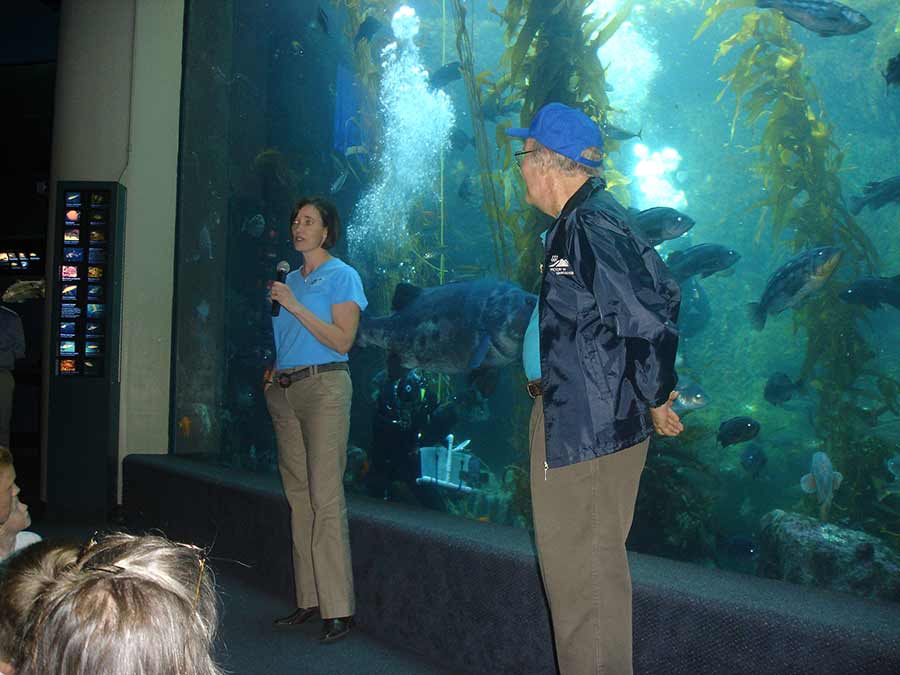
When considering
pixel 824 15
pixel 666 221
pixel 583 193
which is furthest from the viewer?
pixel 666 221

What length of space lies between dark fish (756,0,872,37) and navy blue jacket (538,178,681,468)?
9.36 feet

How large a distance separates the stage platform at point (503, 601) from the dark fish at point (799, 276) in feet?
6.60

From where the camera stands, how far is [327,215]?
3.28m

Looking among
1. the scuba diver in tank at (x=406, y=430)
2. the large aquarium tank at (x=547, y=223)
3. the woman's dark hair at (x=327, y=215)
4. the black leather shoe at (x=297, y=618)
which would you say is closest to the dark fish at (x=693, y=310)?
the large aquarium tank at (x=547, y=223)

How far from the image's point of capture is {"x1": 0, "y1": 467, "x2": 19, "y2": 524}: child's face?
2283mm

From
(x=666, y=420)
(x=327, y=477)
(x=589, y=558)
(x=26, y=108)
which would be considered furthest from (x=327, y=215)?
(x=26, y=108)

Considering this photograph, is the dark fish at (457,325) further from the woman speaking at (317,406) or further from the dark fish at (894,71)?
the dark fish at (894,71)

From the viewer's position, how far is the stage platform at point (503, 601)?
1865 millimetres

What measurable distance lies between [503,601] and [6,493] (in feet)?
5.42

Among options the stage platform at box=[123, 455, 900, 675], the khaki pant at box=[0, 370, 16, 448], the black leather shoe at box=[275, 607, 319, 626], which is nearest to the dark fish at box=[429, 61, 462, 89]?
the stage platform at box=[123, 455, 900, 675]

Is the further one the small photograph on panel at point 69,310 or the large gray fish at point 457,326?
the small photograph on panel at point 69,310

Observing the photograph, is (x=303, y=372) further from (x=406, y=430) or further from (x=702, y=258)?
(x=406, y=430)

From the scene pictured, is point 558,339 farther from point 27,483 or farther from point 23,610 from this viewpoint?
point 27,483

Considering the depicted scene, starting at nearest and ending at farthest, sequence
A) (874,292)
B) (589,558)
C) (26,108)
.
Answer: (589,558), (874,292), (26,108)
